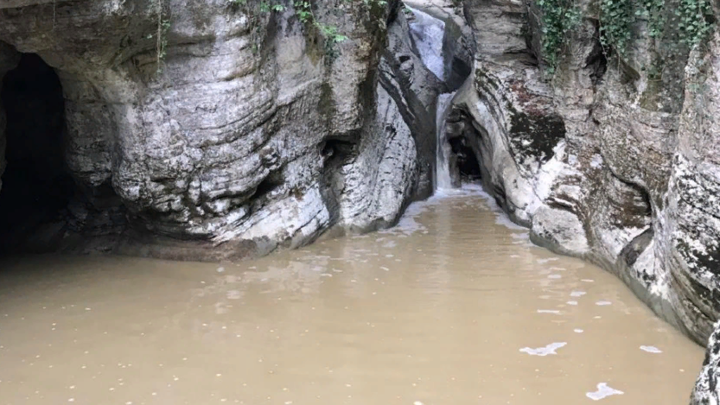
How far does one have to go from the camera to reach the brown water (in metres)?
5.37

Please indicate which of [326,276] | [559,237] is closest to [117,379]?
[326,276]

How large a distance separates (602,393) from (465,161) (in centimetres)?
799

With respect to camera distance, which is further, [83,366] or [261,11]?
[261,11]

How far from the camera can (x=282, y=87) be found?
28.9ft

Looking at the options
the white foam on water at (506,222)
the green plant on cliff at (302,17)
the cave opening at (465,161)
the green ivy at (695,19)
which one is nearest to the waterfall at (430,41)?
the cave opening at (465,161)

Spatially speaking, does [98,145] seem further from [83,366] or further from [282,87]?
[83,366]

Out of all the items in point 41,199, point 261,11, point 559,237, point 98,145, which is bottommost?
point 559,237

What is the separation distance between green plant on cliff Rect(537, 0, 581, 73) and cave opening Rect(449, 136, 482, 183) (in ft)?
10.8

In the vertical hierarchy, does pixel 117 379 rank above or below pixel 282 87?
below

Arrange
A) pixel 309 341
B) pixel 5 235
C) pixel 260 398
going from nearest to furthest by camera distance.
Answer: pixel 260 398 < pixel 309 341 < pixel 5 235

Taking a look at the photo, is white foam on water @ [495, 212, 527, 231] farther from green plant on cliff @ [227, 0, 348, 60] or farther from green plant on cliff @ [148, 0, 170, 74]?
green plant on cliff @ [148, 0, 170, 74]

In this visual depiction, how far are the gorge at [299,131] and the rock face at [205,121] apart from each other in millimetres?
22

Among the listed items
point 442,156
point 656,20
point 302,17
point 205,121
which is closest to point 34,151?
point 205,121

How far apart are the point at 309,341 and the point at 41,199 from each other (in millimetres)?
4935
